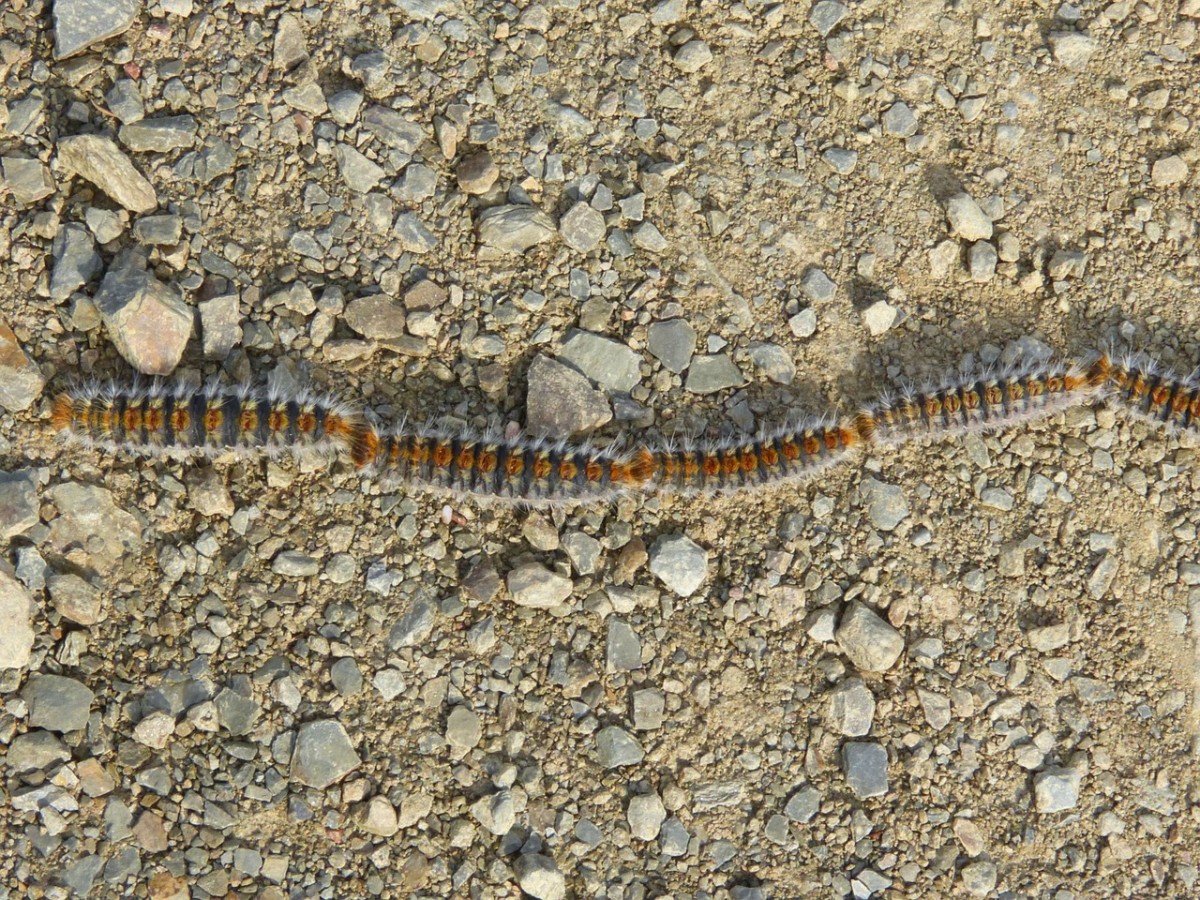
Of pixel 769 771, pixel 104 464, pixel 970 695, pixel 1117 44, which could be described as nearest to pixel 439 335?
pixel 104 464

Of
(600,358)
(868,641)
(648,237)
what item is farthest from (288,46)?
(868,641)

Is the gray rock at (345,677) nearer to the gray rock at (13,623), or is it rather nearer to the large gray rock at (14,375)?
the gray rock at (13,623)

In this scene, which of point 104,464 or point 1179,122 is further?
point 1179,122

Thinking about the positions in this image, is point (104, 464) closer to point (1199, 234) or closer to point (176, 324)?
point (176, 324)

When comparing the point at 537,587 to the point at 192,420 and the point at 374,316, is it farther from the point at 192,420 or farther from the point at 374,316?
the point at 192,420

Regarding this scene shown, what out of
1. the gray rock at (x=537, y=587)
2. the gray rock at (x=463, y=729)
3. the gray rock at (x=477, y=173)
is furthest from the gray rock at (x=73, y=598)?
the gray rock at (x=477, y=173)
